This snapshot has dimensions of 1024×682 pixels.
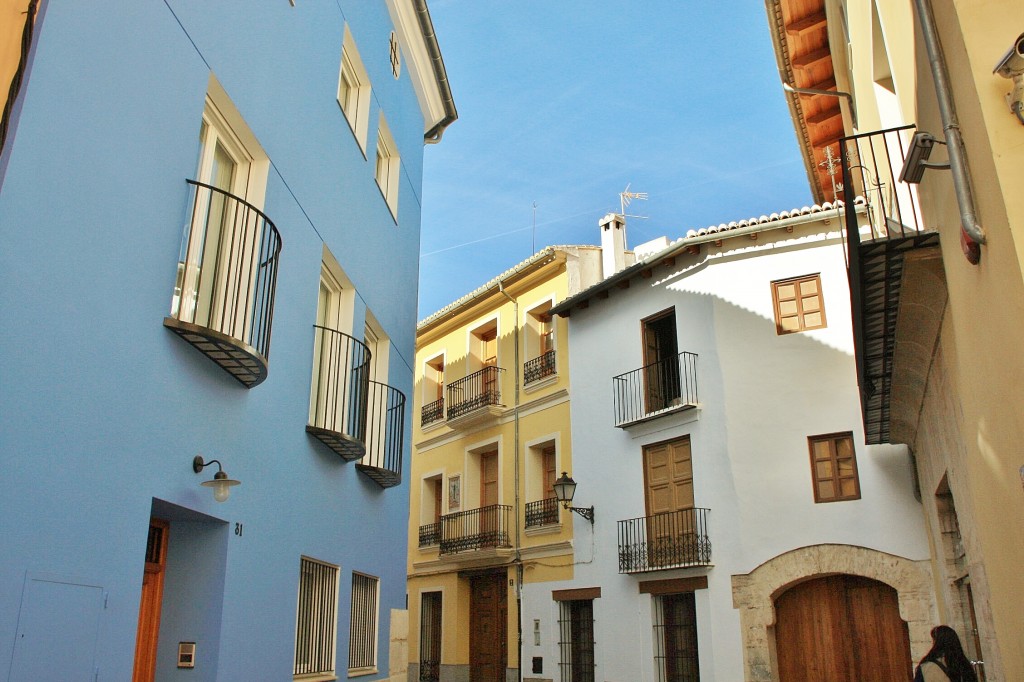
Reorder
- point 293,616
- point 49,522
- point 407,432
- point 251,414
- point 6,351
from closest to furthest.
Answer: point 6,351 < point 49,522 < point 251,414 < point 293,616 < point 407,432

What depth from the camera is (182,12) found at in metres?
5.49

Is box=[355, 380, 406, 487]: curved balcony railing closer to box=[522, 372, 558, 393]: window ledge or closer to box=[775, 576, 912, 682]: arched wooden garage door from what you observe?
box=[775, 576, 912, 682]: arched wooden garage door

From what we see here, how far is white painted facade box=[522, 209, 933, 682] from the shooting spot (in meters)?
13.9

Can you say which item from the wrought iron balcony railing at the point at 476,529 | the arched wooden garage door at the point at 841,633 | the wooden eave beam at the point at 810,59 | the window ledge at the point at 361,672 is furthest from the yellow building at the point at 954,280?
the wrought iron balcony railing at the point at 476,529

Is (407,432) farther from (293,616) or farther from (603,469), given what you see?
(603,469)

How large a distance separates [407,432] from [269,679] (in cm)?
513

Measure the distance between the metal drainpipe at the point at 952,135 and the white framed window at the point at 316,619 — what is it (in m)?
5.95

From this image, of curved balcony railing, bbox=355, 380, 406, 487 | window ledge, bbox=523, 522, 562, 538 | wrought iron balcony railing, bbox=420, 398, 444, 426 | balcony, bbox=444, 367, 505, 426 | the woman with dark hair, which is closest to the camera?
the woman with dark hair

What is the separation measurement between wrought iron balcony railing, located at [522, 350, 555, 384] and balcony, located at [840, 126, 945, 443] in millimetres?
10072

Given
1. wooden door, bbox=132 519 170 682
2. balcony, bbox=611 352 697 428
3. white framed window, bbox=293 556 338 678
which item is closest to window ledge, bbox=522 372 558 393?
balcony, bbox=611 352 697 428

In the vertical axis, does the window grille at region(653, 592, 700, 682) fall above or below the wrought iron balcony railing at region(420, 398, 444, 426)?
below

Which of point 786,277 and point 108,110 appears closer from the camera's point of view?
point 108,110

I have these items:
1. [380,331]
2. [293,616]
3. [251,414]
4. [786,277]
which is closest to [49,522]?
[251,414]

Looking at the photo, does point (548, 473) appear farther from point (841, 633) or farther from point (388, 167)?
point (388, 167)
